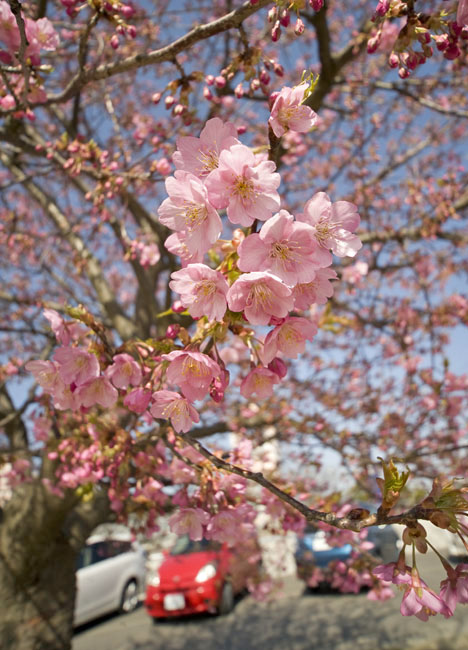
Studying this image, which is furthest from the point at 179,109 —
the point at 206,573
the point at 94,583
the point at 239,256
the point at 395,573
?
the point at 94,583

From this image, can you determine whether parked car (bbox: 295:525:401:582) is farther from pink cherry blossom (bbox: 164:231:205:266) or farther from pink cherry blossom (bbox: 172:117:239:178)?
pink cherry blossom (bbox: 172:117:239:178)

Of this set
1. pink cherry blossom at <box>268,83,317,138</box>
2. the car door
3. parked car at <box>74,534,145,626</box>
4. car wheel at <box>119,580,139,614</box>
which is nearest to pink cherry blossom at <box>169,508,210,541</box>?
pink cherry blossom at <box>268,83,317,138</box>

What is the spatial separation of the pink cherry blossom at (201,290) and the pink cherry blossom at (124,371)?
36 centimetres

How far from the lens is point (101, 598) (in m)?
7.65

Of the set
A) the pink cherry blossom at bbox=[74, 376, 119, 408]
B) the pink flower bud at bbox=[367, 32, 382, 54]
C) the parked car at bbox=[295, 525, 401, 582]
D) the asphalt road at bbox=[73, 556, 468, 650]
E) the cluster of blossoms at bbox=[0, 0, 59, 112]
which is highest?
the cluster of blossoms at bbox=[0, 0, 59, 112]

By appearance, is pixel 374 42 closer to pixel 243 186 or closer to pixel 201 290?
pixel 243 186

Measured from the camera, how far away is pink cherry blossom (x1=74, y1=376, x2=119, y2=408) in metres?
1.32

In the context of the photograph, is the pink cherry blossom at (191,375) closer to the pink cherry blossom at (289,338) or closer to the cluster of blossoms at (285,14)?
the pink cherry blossom at (289,338)

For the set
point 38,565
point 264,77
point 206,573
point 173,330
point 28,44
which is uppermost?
point 28,44

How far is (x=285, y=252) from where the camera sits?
0.94 meters

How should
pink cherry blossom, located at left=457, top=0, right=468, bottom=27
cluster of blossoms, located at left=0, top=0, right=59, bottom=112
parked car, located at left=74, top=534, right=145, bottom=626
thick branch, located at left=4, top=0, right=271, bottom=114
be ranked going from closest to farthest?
1. pink cherry blossom, located at left=457, top=0, right=468, bottom=27
2. thick branch, located at left=4, top=0, right=271, bottom=114
3. cluster of blossoms, located at left=0, top=0, right=59, bottom=112
4. parked car, located at left=74, top=534, right=145, bottom=626

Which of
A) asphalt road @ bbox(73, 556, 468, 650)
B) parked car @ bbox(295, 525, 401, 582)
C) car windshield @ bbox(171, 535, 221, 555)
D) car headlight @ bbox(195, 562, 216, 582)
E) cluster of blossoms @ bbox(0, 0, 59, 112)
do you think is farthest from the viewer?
car windshield @ bbox(171, 535, 221, 555)

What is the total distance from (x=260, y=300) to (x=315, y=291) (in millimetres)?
163

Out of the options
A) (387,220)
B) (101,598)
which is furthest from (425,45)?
(101,598)
